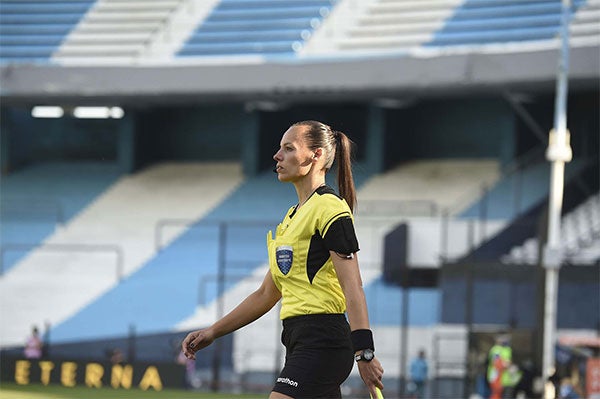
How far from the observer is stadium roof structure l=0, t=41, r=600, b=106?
2900 cm

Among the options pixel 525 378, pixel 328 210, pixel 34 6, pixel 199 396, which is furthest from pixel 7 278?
pixel 328 210

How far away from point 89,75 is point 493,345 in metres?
13.4

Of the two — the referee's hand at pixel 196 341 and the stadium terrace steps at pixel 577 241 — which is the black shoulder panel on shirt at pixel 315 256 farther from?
the stadium terrace steps at pixel 577 241

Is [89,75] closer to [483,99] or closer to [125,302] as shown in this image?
[125,302]

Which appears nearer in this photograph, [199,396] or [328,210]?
[328,210]

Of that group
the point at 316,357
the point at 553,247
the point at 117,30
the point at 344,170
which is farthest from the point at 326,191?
the point at 117,30

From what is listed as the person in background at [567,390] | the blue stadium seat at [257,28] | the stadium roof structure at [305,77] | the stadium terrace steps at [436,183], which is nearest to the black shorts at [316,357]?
the person in background at [567,390]

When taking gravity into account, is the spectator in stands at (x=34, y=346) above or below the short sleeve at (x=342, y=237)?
above

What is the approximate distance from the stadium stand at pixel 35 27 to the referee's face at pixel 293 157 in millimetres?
28033

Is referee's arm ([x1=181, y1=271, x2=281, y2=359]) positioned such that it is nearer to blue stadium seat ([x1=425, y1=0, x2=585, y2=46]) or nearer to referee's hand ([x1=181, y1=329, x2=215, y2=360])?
referee's hand ([x1=181, y1=329, x2=215, y2=360])

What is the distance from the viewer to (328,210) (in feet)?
18.5

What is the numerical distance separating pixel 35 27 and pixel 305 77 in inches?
291

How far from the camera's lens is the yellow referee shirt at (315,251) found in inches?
221

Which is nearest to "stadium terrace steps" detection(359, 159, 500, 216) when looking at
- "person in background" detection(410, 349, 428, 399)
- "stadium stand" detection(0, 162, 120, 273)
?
"person in background" detection(410, 349, 428, 399)
